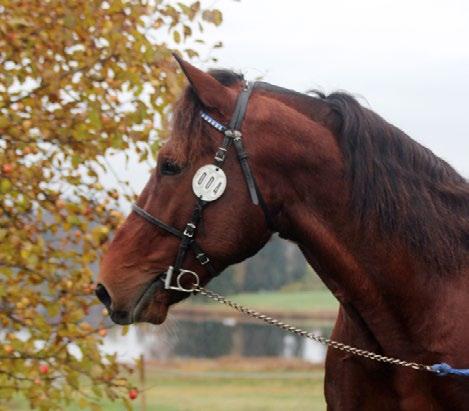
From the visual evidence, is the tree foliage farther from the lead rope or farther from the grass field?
the grass field

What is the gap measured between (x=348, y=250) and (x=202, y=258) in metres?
0.62

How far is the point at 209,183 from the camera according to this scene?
3709 millimetres

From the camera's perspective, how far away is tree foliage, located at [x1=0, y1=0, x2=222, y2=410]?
204 inches

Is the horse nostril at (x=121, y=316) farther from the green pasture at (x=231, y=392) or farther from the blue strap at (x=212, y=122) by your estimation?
the green pasture at (x=231, y=392)

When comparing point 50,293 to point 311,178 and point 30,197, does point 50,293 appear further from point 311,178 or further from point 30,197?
point 311,178

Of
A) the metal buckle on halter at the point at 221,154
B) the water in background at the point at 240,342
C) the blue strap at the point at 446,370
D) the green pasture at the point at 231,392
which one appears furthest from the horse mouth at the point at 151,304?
the water in background at the point at 240,342

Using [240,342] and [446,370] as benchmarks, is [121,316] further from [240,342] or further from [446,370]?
[240,342]

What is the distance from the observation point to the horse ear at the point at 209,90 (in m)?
3.78

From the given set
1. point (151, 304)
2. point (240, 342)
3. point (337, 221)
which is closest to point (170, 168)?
point (151, 304)

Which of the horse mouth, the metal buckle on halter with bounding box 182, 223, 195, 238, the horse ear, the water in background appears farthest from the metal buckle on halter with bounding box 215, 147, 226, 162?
the water in background

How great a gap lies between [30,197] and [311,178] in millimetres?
2110

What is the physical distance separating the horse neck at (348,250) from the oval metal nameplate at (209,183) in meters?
0.22

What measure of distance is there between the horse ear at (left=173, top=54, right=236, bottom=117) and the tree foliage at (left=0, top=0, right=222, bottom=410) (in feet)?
4.53

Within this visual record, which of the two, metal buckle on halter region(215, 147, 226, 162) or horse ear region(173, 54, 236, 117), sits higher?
horse ear region(173, 54, 236, 117)
